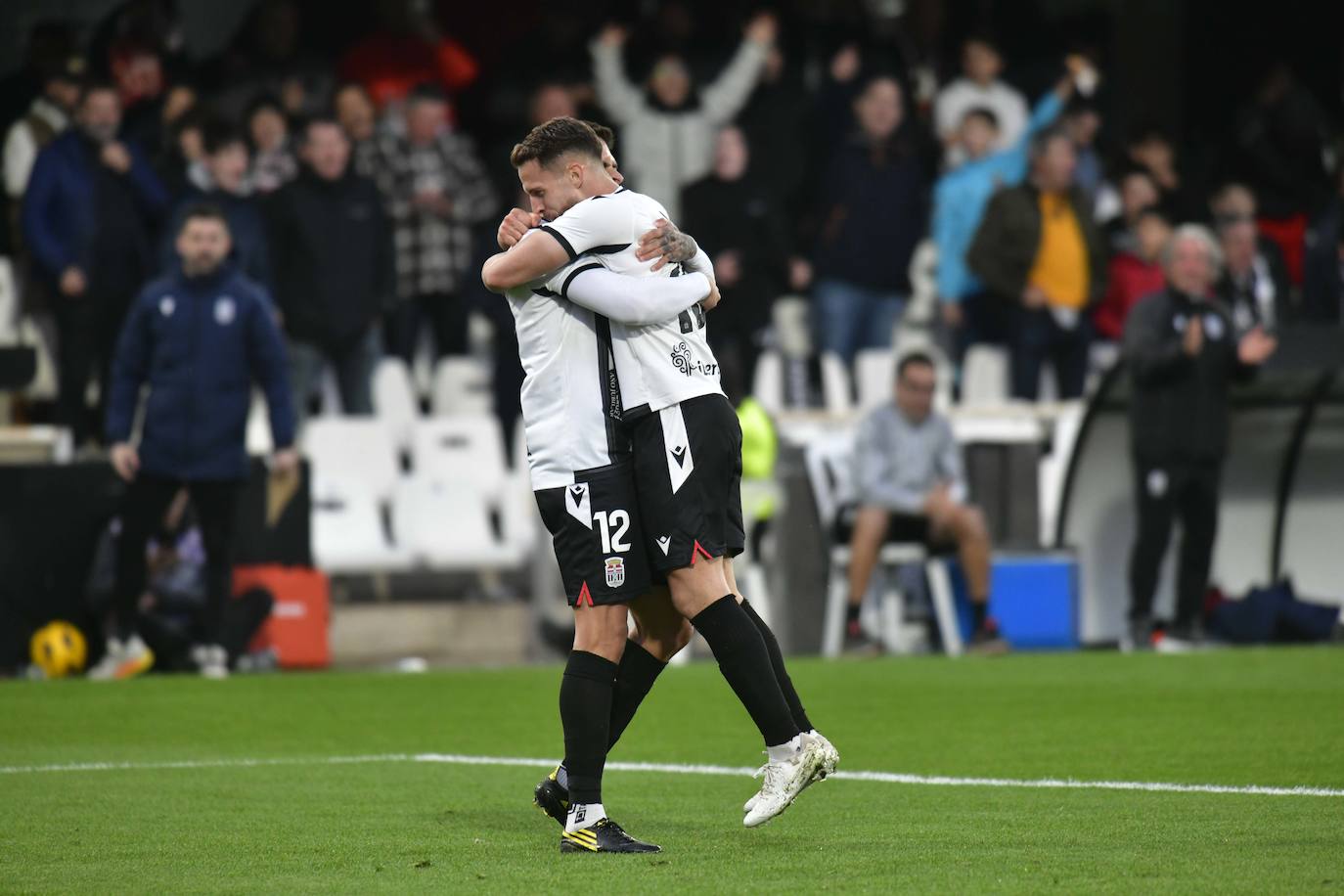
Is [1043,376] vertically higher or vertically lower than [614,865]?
higher

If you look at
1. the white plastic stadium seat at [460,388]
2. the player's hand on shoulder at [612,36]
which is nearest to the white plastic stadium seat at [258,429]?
the white plastic stadium seat at [460,388]

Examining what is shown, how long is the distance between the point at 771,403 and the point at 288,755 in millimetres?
8926

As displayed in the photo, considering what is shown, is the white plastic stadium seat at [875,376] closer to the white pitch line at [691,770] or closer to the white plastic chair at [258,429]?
the white plastic chair at [258,429]

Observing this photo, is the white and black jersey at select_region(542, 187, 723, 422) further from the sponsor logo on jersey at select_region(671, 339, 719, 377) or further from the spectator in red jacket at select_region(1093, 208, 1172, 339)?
the spectator in red jacket at select_region(1093, 208, 1172, 339)

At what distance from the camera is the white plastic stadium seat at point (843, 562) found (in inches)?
599

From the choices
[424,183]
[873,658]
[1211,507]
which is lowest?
[873,658]

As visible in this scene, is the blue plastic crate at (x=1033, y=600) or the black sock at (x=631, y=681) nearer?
the black sock at (x=631, y=681)

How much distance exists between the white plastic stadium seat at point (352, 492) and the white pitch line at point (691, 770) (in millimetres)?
6861

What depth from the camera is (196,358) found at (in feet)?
43.7

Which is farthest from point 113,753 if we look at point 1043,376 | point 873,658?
point 1043,376

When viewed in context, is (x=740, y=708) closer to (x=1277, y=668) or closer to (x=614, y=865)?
(x=1277, y=668)

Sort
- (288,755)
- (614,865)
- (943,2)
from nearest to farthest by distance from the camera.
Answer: (614,865)
(288,755)
(943,2)

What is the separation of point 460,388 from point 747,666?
1133cm

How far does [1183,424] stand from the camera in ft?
48.8
